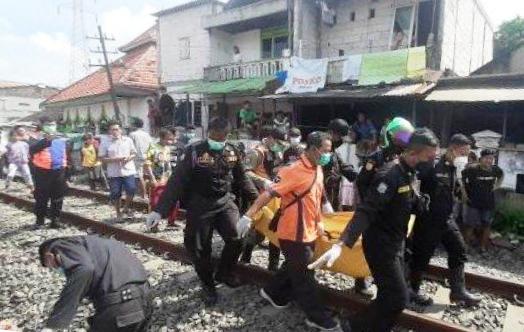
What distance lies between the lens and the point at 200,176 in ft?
15.7

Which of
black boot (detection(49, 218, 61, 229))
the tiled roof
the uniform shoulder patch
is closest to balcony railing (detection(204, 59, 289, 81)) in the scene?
the tiled roof

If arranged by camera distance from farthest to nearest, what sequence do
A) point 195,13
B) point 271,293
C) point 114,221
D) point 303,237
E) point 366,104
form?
point 195,13 → point 366,104 → point 114,221 → point 271,293 → point 303,237

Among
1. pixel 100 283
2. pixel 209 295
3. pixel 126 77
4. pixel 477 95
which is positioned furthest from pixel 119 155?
pixel 126 77

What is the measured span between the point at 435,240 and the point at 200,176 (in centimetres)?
259

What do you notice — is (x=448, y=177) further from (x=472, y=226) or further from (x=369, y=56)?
(x=369, y=56)

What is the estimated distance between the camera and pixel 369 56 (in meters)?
13.3

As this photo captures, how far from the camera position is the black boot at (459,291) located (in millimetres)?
4699

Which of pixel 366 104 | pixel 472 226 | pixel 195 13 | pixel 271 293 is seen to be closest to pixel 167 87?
pixel 195 13

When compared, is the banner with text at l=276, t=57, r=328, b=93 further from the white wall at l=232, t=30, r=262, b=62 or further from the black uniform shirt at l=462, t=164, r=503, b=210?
the black uniform shirt at l=462, t=164, r=503, b=210

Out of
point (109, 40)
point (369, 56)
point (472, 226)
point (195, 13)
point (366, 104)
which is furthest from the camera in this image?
point (109, 40)

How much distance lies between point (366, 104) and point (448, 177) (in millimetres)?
9710

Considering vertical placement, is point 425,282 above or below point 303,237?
below

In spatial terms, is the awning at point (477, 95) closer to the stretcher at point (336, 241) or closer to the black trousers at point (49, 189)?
the stretcher at point (336, 241)

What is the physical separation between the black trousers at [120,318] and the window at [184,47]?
20.4m
